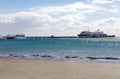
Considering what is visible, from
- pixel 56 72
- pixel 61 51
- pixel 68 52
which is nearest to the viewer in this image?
pixel 56 72

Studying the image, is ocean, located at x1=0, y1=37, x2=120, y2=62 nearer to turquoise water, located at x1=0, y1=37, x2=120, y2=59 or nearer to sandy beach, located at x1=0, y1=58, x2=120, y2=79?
turquoise water, located at x1=0, y1=37, x2=120, y2=59

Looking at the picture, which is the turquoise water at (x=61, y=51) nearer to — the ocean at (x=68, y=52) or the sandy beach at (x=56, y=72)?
the ocean at (x=68, y=52)

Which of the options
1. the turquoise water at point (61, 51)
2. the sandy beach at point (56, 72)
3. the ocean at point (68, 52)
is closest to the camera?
the sandy beach at point (56, 72)

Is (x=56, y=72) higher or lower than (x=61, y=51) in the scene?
higher

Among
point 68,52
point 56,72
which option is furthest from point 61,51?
point 56,72

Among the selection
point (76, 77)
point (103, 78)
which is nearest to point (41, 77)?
point (76, 77)

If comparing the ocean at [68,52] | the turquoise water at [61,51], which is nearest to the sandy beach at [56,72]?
the ocean at [68,52]

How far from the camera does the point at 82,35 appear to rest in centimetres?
19988

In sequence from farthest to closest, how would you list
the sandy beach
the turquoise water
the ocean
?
the turquoise water, the ocean, the sandy beach

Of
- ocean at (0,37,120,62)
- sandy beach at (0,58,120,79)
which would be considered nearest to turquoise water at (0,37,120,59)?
ocean at (0,37,120,62)

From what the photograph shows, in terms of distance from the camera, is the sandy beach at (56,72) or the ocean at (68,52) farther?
the ocean at (68,52)

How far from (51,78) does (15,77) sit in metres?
1.79

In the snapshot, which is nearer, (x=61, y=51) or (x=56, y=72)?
(x=56, y=72)

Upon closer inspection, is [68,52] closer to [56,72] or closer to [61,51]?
[61,51]
